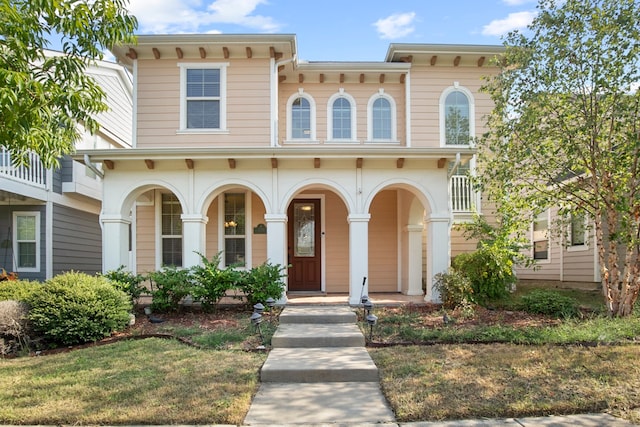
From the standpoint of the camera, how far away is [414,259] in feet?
37.6

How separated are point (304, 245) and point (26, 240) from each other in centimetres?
766

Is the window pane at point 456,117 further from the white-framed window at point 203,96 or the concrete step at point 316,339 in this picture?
the concrete step at point 316,339

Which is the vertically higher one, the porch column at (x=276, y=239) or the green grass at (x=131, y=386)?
the porch column at (x=276, y=239)

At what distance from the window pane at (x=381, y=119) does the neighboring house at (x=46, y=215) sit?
692 centimetres

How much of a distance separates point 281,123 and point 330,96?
147 cm

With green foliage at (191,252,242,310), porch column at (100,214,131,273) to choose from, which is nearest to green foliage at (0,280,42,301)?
porch column at (100,214,131,273)

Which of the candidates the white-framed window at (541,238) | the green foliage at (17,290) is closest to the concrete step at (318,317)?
the green foliage at (17,290)

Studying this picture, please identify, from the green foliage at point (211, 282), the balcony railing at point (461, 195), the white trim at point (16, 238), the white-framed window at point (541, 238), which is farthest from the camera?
the white-framed window at point (541, 238)

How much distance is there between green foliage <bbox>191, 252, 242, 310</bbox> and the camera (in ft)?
29.7

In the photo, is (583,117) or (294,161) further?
(294,161)

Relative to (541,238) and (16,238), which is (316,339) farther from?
(16,238)

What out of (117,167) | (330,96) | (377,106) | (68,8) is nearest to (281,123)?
(330,96)

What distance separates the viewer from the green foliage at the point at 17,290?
7935mm

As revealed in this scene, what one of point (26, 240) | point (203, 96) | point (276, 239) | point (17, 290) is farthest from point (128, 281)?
point (26, 240)
